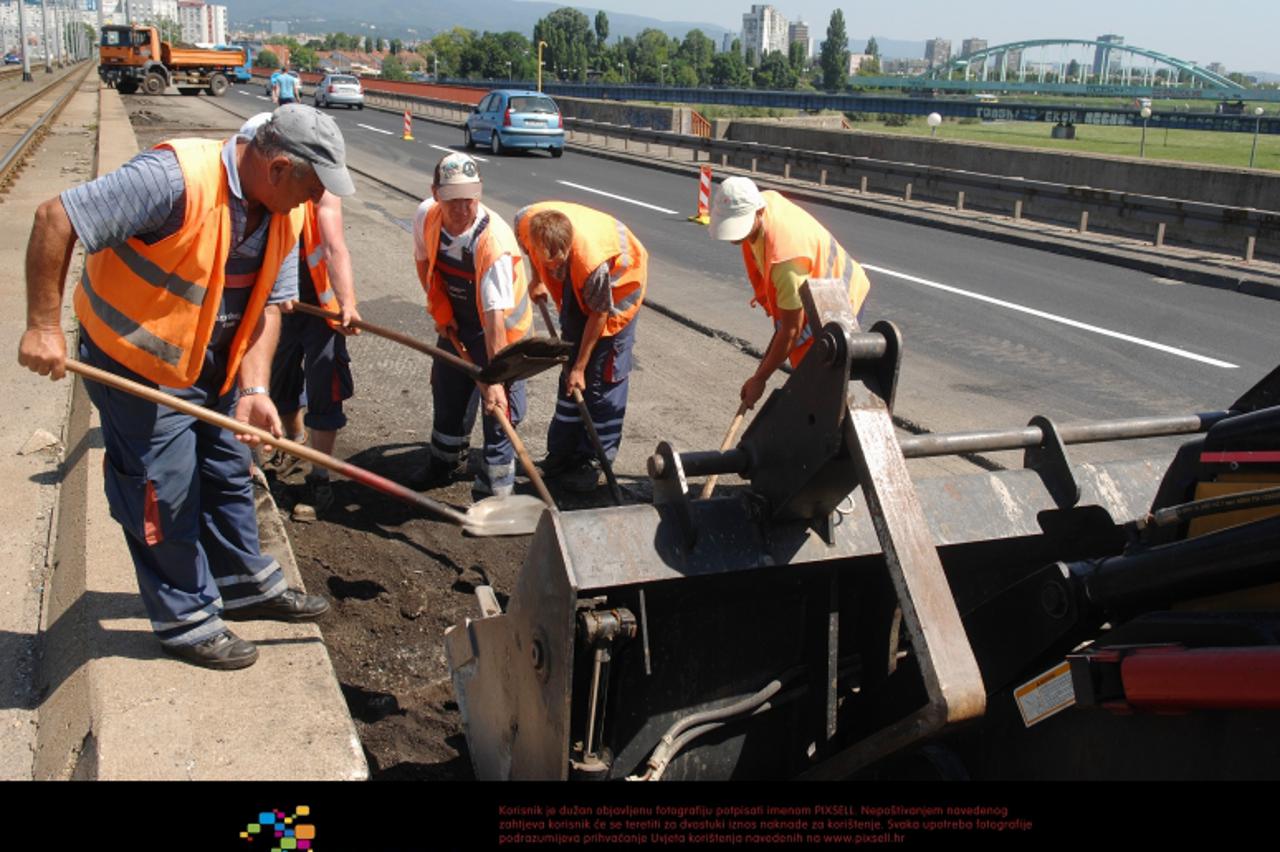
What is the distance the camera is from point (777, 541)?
2277mm

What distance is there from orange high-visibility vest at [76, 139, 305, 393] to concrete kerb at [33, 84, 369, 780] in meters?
0.85

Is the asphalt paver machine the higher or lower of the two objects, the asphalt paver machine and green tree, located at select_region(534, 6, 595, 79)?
the lower

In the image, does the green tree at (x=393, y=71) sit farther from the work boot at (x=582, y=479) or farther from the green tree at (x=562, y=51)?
the work boot at (x=582, y=479)

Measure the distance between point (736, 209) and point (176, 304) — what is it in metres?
2.23

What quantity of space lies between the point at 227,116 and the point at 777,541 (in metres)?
35.2

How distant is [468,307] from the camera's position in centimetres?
532

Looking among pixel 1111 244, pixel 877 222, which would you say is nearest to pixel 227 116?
pixel 877 222

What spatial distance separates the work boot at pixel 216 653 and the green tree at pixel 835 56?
12431 centimetres

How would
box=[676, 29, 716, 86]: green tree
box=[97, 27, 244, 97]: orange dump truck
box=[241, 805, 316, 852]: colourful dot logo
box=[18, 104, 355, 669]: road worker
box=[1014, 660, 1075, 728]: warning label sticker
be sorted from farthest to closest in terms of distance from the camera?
box=[676, 29, 716, 86]: green tree < box=[97, 27, 244, 97]: orange dump truck < box=[18, 104, 355, 669]: road worker < box=[241, 805, 316, 852]: colourful dot logo < box=[1014, 660, 1075, 728]: warning label sticker

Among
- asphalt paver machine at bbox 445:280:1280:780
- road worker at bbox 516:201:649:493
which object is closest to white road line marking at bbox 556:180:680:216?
road worker at bbox 516:201:649:493

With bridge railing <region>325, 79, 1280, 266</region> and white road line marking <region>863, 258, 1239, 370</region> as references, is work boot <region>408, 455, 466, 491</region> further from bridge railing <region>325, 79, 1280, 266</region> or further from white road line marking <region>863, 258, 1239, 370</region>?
bridge railing <region>325, 79, 1280, 266</region>

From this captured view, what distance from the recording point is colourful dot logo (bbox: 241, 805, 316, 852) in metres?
2.22

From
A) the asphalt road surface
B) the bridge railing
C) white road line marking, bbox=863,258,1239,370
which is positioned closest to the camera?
the asphalt road surface

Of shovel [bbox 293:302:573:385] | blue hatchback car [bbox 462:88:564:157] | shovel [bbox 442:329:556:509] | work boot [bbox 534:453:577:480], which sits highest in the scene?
blue hatchback car [bbox 462:88:564:157]
